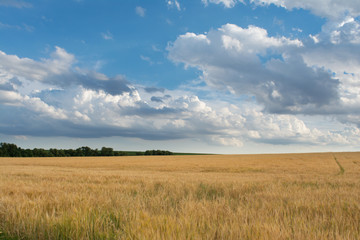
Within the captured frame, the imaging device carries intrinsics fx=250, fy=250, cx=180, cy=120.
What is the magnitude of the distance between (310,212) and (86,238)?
3764 millimetres

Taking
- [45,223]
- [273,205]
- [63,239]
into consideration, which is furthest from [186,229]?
[273,205]

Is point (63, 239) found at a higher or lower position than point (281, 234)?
lower

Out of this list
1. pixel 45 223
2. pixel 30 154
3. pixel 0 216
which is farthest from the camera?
pixel 30 154

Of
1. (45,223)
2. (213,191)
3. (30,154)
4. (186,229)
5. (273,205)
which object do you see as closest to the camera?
(186,229)

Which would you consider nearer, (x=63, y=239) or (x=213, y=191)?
(x=63, y=239)

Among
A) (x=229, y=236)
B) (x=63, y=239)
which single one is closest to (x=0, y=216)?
(x=63, y=239)

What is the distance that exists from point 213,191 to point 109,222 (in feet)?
14.7

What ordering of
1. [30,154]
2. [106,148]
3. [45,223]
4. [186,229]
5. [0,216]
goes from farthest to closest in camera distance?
1. [106,148]
2. [30,154]
3. [0,216]
4. [45,223]
5. [186,229]

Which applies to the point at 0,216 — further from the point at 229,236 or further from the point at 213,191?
the point at 213,191

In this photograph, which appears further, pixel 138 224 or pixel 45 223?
pixel 45 223

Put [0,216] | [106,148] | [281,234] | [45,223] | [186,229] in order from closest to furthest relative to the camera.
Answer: [281,234] → [186,229] → [45,223] → [0,216] → [106,148]

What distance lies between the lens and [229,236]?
288cm

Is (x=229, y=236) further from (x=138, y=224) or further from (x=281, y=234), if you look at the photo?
(x=138, y=224)

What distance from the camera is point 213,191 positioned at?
767 cm
